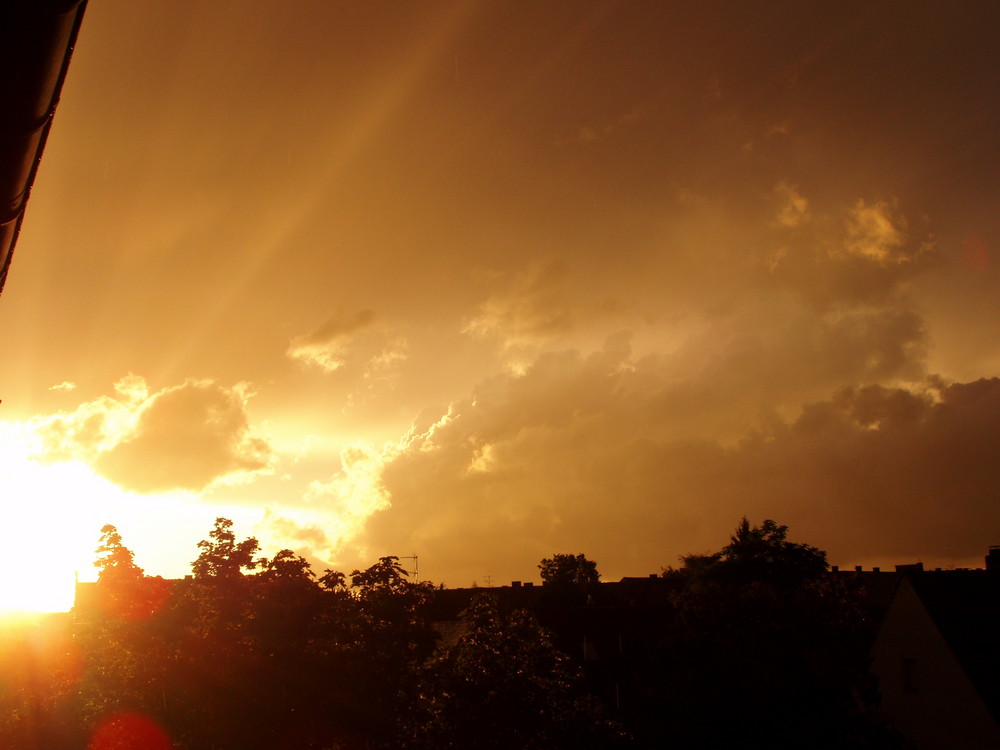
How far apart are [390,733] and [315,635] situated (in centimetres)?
601

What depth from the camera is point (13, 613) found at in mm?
41344

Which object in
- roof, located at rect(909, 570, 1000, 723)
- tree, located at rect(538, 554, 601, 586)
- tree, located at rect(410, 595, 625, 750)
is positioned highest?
tree, located at rect(538, 554, 601, 586)

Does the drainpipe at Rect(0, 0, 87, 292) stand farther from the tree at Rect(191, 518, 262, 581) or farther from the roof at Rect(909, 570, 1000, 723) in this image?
the tree at Rect(191, 518, 262, 581)

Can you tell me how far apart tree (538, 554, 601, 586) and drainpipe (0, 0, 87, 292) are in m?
147

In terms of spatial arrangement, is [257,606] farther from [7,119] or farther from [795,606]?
[7,119]

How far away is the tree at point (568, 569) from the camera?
15000cm

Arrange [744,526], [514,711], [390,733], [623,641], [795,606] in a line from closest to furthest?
[514,711] < [795,606] < [390,733] < [623,641] < [744,526]

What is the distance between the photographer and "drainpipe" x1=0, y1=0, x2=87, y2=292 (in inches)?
142

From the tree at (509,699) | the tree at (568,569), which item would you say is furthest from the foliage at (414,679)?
the tree at (568,569)

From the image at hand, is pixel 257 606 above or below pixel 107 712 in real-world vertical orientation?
above

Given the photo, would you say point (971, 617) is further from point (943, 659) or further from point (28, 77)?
point (28, 77)

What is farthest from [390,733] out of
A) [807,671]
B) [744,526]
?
[744,526]

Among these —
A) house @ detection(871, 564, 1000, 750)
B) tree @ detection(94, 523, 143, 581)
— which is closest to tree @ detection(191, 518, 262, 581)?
tree @ detection(94, 523, 143, 581)

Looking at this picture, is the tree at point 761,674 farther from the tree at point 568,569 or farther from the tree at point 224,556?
the tree at point 568,569
